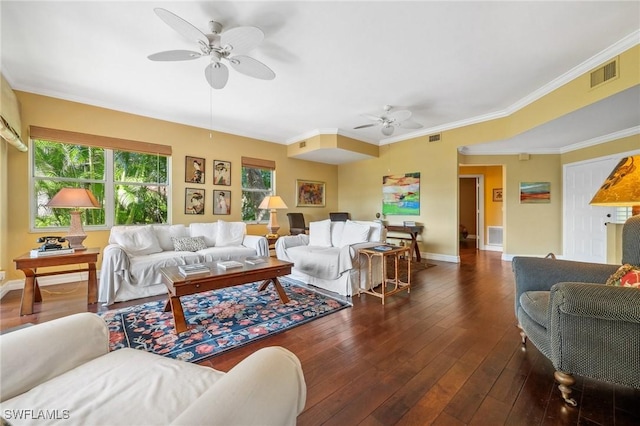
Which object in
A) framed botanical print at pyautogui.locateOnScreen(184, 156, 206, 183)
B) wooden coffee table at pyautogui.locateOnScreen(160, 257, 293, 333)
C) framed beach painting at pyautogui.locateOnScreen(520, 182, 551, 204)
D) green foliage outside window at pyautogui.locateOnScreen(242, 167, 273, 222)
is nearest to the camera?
wooden coffee table at pyautogui.locateOnScreen(160, 257, 293, 333)

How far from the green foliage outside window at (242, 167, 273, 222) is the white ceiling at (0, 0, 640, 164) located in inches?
59.1

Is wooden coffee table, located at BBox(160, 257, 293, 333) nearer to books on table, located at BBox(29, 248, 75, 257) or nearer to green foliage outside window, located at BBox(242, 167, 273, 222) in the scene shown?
books on table, located at BBox(29, 248, 75, 257)

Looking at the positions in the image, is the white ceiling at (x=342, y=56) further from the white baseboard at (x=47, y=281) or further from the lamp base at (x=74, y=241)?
the white baseboard at (x=47, y=281)

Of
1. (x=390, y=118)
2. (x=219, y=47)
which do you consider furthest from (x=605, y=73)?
(x=219, y=47)

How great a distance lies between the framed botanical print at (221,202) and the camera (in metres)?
5.16

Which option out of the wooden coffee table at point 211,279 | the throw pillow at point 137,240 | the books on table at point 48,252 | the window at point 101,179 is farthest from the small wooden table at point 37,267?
the window at point 101,179

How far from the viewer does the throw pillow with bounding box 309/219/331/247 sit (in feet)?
13.2

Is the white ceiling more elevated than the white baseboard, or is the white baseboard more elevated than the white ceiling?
the white ceiling

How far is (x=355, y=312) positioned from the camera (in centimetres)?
266

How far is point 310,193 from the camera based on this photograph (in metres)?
6.80

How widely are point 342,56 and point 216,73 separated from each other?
1.40 m

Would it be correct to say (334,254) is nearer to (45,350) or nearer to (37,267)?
(45,350)

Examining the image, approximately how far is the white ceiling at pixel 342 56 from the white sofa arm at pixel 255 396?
2.59 metres

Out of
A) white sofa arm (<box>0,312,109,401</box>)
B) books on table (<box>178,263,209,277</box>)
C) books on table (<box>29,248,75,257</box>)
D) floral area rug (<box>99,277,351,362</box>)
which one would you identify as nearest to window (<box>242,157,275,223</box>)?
floral area rug (<box>99,277,351,362</box>)
